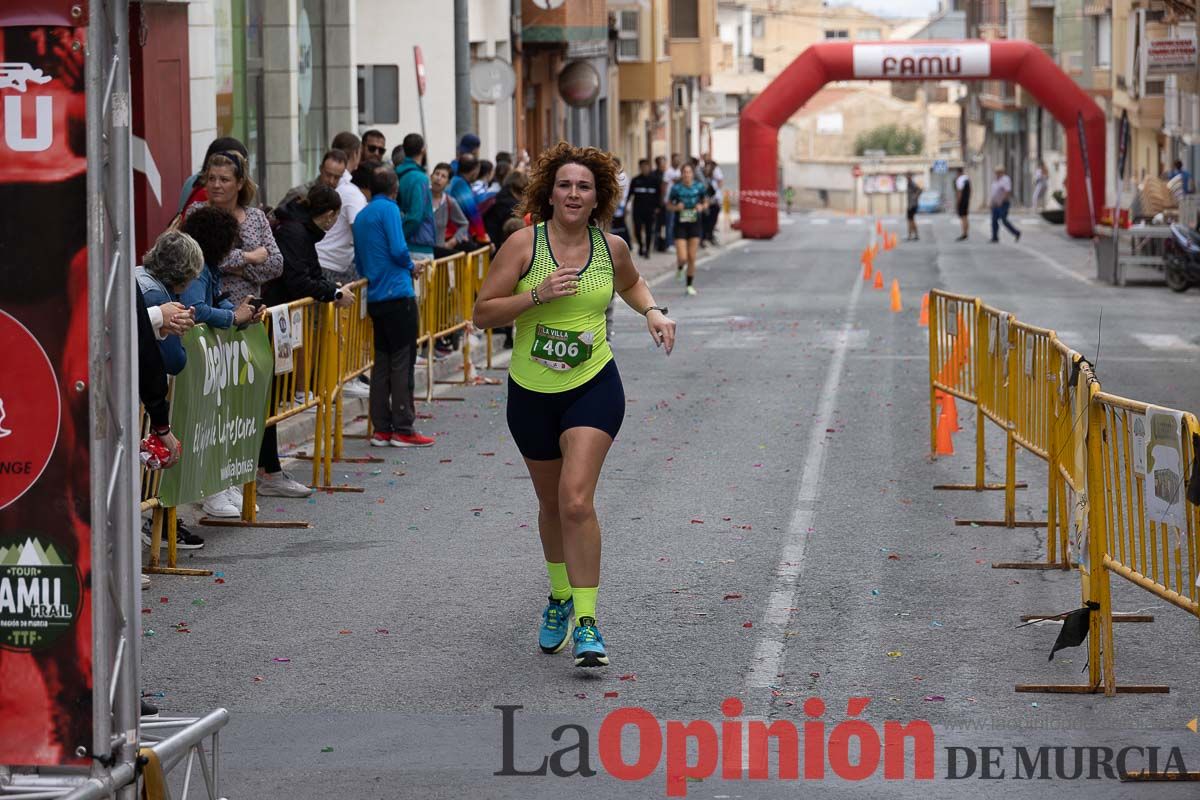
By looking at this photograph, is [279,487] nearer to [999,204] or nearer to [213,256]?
[213,256]

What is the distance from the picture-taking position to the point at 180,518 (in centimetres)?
1102

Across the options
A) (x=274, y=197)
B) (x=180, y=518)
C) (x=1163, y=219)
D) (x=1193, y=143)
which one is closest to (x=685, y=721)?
(x=180, y=518)

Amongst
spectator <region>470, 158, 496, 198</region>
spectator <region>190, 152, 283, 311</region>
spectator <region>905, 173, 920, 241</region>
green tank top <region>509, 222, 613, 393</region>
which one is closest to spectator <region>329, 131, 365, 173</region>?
spectator <region>190, 152, 283, 311</region>

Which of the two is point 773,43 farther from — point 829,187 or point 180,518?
point 180,518

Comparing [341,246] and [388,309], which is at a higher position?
[341,246]

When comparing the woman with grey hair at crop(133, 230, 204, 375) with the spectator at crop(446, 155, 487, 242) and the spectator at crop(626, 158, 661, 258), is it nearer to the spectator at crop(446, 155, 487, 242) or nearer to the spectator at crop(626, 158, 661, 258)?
the spectator at crop(446, 155, 487, 242)

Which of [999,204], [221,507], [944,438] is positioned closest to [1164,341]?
[944,438]

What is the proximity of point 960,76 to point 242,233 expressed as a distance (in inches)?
1471

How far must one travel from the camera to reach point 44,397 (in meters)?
5.07

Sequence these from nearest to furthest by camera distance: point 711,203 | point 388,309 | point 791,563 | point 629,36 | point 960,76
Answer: point 791,563
point 388,309
point 711,203
point 960,76
point 629,36

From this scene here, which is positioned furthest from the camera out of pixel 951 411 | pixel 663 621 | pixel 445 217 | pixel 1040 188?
pixel 1040 188

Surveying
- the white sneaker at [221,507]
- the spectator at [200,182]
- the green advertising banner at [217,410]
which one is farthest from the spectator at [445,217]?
the green advertising banner at [217,410]

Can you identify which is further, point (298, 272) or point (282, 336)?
point (298, 272)

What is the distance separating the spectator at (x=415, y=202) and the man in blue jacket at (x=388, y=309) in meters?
3.02
